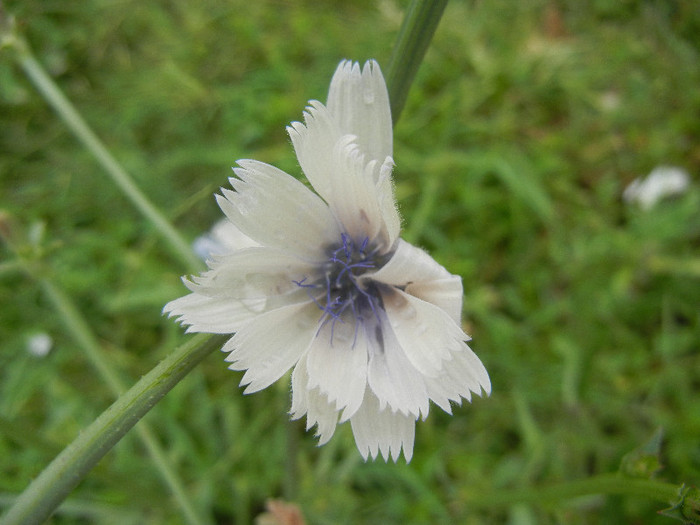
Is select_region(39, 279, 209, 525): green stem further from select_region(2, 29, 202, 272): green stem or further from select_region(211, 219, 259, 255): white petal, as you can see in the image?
select_region(211, 219, 259, 255): white petal

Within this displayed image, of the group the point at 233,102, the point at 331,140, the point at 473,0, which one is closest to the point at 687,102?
the point at 473,0

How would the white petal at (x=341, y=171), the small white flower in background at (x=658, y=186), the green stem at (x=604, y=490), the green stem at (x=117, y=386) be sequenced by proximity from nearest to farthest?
1. the white petal at (x=341, y=171)
2. the green stem at (x=604, y=490)
3. the green stem at (x=117, y=386)
4. the small white flower in background at (x=658, y=186)

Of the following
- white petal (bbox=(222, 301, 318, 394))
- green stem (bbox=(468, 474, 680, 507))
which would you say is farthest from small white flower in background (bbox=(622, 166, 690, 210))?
white petal (bbox=(222, 301, 318, 394))

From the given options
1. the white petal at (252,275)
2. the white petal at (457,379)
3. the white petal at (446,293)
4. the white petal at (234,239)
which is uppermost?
the white petal at (234,239)

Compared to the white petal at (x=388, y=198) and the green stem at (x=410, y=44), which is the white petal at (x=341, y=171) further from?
the green stem at (x=410, y=44)

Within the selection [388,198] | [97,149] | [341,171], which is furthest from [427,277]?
[97,149]

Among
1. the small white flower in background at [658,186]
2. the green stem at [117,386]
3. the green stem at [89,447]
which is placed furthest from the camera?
the small white flower in background at [658,186]

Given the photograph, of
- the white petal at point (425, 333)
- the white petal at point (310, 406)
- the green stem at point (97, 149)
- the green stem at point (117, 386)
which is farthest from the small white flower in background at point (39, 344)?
the white petal at point (425, 333)

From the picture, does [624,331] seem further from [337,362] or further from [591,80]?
[337,362]
